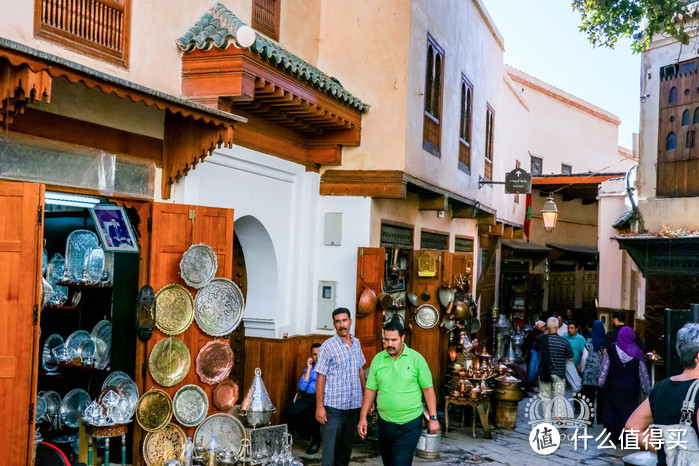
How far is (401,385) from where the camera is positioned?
21.2 ft

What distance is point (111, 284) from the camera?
8.17 m

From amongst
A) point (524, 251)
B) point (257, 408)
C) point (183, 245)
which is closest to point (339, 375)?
point (257, 408)

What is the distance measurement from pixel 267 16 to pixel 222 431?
17.5ft

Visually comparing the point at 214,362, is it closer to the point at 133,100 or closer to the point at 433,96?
the point at 133,100

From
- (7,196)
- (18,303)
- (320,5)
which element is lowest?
(18,303)

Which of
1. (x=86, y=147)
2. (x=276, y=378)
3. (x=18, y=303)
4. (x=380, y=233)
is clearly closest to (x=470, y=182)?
(x=380, y=233)

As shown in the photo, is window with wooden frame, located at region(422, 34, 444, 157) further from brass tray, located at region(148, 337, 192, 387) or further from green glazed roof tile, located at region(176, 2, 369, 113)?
brass tray, located at region(148, 337, 192, 387)

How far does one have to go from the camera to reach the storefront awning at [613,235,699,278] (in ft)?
38.6

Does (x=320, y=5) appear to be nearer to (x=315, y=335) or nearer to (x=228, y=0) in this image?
(x=228, y=0)

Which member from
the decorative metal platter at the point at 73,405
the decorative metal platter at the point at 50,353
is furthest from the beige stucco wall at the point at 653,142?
the decorative metal platter at the point at 50,353

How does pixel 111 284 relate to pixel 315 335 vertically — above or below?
above

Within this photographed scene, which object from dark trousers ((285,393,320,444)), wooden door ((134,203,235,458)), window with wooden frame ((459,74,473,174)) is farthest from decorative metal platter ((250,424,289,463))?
window with wooden frame ((459,74,473,174))

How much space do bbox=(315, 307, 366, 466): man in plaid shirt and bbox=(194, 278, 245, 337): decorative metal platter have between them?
146 cm

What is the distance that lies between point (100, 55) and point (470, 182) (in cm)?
992
